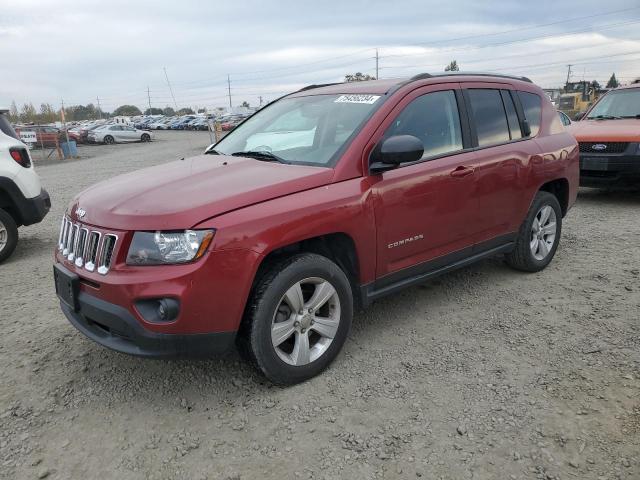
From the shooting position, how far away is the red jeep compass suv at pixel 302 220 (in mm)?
2688

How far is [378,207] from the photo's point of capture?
10.9 ft

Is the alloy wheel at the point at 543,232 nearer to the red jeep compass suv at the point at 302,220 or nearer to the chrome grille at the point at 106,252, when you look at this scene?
the red jeep compass suv at the point at 302,220

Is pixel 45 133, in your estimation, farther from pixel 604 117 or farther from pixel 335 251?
pixel 335 251

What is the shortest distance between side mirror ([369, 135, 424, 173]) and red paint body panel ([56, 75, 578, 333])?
85mm

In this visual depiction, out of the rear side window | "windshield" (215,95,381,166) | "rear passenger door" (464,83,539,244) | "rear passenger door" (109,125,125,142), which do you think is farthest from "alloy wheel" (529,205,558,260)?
"rear passenger door" (109,125,125,142)

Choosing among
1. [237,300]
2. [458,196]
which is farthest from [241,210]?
[458,196]

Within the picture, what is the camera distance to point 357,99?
375 cm

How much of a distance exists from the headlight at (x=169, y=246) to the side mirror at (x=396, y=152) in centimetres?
122

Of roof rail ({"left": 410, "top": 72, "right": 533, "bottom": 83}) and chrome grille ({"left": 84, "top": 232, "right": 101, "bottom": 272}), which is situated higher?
roof rail ({"left": 410, "top": 72, "right": 533, "bottom": 83})

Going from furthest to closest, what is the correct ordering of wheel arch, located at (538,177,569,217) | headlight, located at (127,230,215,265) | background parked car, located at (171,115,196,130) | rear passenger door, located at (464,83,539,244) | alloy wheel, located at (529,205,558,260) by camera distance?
1. background parked car, located at (171,115,196,130)
2. wheel arch, located at (538,177,569,217)
3. alloy wheel, located at (529,205,558,260)
4. rear passenger door, located at (464,83,539,244)
5. headlight, located at (127,230,215,265)

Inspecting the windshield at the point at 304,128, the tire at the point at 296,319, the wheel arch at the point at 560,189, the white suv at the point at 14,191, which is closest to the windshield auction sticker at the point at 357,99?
the windshield at the point at 304,128

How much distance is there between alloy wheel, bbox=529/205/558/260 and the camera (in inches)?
190

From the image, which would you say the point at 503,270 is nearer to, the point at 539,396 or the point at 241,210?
the point at 539,396

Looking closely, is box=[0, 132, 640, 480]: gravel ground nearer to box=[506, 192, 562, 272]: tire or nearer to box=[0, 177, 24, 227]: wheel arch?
box=[506, 192, 562, 272]: tire
